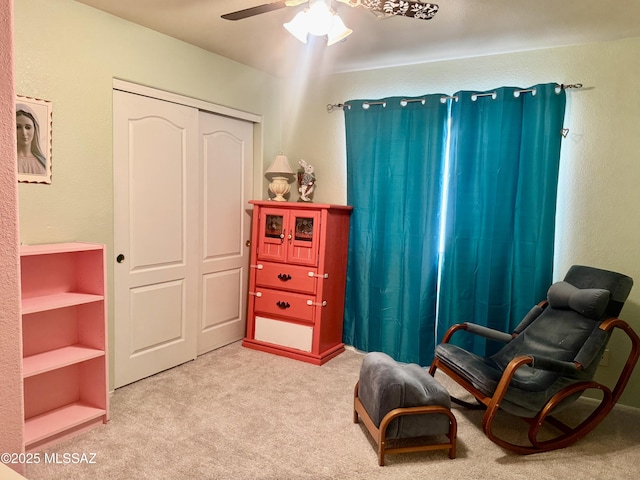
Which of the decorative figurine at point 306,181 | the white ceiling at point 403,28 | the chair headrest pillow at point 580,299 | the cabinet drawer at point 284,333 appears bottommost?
the cabinet drawer at point 284,333

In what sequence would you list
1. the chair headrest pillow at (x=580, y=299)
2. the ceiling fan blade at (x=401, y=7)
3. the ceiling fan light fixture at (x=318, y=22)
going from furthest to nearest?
the chair headrest pillow at (x=580, y=299)
the ceiling fan light fixture at (x=318, y=22)
the ceiling fan blade at (x=401, y=7)

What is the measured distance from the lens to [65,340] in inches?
101

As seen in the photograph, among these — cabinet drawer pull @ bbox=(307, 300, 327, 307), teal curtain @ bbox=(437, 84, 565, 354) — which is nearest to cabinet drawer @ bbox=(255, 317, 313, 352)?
cabinet drawer pull @ bbox=(307, 300, 327, 307)

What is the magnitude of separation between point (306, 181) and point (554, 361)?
7.91ft

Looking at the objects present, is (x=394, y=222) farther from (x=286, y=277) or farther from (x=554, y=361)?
(x=554, y=361)

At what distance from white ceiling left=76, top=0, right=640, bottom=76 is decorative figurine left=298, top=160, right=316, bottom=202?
2.96ft

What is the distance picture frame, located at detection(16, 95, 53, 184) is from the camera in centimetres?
232

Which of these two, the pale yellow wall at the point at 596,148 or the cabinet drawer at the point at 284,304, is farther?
the cabinet drawer at the point at 284,304

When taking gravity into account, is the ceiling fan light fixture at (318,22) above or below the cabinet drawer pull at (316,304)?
above

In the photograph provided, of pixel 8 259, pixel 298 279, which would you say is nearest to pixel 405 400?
pixel 298 279

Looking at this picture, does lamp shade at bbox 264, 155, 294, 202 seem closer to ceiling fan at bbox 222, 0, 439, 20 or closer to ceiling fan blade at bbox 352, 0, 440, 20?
ceiling fan at bbox 222, 0, 439, 20

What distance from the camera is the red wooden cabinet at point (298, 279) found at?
138 inches

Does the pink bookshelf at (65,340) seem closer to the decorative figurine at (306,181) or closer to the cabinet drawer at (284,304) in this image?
the cabinet drawer at (284,304)

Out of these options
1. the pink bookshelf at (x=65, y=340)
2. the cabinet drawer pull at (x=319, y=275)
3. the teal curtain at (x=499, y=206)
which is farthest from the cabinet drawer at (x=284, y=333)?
the pink bookshelf at (x=65, y=340)
